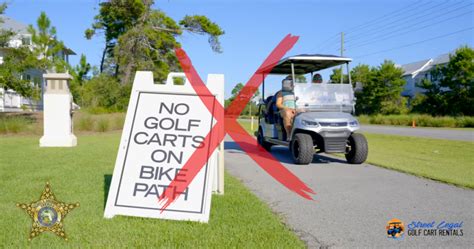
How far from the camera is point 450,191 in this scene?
605cm

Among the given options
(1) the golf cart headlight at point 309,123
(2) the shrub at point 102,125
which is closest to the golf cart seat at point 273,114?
(1) the golf cart headlight at point 309,123

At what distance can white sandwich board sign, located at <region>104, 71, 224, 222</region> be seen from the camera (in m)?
4.21

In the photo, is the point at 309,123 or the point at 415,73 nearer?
the point at 309,123

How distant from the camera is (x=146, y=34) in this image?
1212 inches

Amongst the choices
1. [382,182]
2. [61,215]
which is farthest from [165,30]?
[61,215]

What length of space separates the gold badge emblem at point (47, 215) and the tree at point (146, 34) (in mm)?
27091

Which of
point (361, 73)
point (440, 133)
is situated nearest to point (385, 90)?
point (361, 73)

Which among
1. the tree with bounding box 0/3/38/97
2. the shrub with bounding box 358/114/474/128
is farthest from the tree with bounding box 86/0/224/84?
the shrub with bounding box 358/114/474/128

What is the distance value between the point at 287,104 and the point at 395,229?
608cm

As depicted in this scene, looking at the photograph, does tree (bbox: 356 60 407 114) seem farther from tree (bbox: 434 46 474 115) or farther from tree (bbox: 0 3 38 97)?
tree (bbox: 0 3 38 97)

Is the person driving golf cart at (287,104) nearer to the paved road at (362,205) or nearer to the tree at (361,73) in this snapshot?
the paved road at (362,205)

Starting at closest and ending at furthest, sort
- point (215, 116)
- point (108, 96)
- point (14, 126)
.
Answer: point (215, 116) < point (14, 126) < point (108, 96)

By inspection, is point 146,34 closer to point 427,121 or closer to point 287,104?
point 287,104

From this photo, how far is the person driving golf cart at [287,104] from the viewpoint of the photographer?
A: 9914mm
